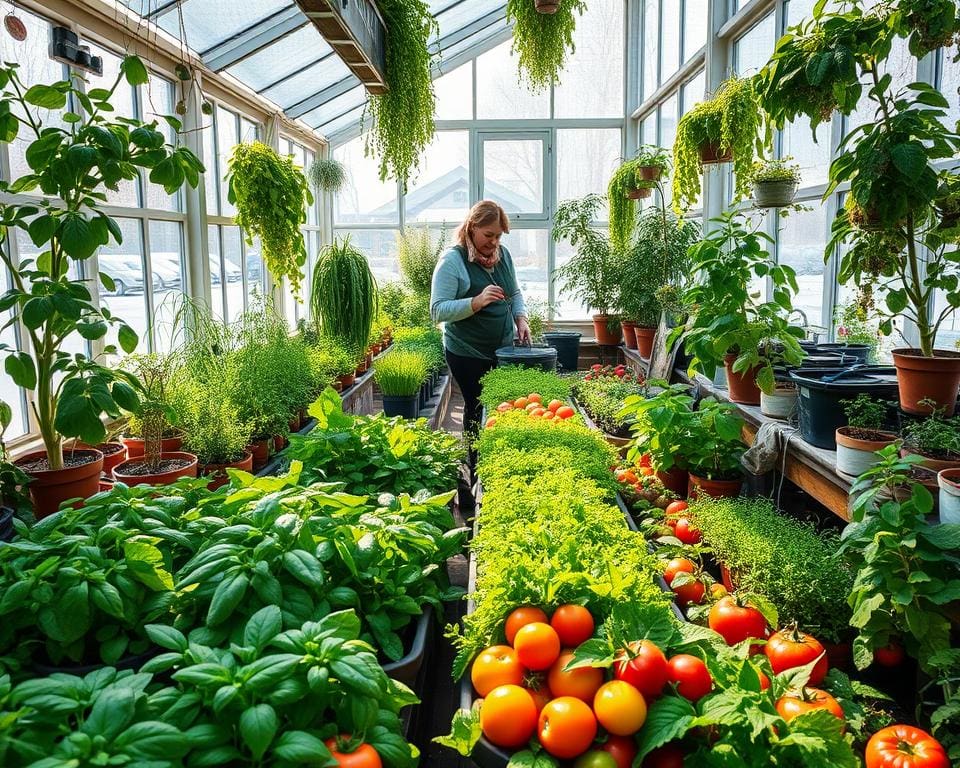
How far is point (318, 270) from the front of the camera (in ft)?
16.5

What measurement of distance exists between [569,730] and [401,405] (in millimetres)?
3616

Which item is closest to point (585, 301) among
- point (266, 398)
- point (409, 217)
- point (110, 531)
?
point (409, 217)

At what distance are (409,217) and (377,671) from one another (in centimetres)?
887

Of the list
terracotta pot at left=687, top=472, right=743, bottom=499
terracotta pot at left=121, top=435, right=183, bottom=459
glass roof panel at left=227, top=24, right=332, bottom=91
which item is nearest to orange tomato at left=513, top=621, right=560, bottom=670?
terracotta pot at left=687, top=472, right=743, bottom=499

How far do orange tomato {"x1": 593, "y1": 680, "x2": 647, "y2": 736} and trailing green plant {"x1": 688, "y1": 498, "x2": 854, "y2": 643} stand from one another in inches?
31.5

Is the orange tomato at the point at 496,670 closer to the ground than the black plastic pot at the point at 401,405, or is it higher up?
closer to the ground

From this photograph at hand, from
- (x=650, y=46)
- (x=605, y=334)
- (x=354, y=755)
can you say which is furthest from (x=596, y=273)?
(x=354, y=755)

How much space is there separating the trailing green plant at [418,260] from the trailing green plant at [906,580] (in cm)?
706

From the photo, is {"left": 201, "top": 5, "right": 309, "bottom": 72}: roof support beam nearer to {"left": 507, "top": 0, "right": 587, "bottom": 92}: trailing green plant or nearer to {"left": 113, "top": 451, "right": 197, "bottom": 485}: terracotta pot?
{"left": 507, "top": 0, "right": 587, "bottom": 92}: trailing green plant

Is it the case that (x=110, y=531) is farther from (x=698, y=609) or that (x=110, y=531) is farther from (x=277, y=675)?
(x=698, y=609)

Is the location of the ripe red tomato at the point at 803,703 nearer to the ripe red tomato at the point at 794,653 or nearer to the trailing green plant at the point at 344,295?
the ripe red tomato at the point at 794,653

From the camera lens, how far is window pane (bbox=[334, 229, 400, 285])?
9.69m

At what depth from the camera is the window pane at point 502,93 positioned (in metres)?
9.21

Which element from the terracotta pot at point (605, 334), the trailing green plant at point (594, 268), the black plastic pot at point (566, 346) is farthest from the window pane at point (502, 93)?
the black plastic pot at point (566, 346)
